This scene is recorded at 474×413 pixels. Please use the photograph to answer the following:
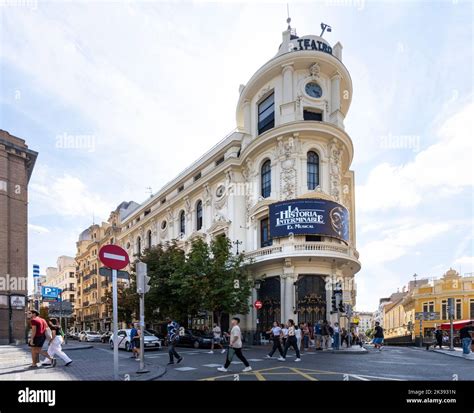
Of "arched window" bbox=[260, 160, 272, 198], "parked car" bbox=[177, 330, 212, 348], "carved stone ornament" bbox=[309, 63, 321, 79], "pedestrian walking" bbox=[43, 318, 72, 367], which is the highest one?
"carved stone ornament" bbox=[309, 63, 321, 79]

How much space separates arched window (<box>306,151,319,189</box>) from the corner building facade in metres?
0.07

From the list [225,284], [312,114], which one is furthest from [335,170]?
[225,284]

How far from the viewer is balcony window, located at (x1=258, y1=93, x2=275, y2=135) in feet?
101

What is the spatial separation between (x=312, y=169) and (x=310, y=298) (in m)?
9.17

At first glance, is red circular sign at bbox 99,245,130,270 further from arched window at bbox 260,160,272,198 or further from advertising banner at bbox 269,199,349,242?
arched window at bbox 260,160,272,198

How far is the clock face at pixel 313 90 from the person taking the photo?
3003 cm

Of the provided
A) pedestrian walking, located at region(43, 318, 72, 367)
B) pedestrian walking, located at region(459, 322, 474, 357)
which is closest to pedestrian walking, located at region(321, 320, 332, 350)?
Result: pedestrian walking, located at region(459, 322, 474, 357)

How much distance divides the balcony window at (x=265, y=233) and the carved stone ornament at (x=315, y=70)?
37.8 ft

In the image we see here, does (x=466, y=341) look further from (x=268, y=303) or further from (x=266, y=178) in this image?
(x=266, y=178)

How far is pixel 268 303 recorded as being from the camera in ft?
92.9

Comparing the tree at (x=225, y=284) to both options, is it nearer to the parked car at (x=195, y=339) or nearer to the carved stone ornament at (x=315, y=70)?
the parked car at (x=195, y=339)
